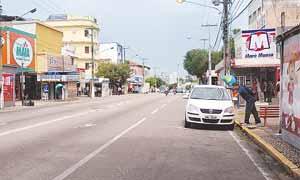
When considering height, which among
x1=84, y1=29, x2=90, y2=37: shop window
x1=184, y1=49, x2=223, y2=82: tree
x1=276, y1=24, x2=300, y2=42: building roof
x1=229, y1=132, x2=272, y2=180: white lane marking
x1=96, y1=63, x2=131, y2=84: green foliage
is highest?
x1=84, y1=29, x2=90, y2=37: shop window

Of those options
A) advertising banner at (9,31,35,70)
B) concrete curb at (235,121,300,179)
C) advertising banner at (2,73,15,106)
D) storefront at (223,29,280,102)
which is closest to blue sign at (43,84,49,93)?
advertising banner at (9,31,35,70)

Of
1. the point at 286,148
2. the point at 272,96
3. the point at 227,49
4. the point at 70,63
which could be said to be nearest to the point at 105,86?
the point at 70,63

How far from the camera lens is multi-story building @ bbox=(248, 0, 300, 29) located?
45938mm

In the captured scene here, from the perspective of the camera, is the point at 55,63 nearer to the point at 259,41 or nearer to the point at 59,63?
the point at 59,63

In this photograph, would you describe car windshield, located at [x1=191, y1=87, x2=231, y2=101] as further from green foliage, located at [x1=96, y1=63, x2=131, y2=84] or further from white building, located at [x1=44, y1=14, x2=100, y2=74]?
white building, located at [x1=44, y1=14, x2=100, y2=74]

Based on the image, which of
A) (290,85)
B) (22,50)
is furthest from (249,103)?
(22,50)

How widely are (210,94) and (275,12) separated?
104 feet

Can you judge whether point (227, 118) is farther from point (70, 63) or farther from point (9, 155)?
point (70, 63)

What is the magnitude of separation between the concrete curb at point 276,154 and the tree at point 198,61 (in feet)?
262

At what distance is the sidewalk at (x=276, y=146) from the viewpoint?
966cm

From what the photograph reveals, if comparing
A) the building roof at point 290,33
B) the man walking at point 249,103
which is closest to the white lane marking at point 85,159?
the building roof at point 290,33

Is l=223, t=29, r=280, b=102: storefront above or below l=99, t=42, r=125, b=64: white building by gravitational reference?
below

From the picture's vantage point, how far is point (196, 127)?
1892 cm

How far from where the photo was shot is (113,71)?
8831 cm
